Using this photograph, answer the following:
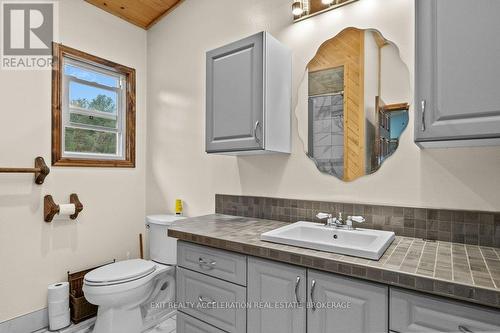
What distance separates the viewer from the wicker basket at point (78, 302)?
2.13m

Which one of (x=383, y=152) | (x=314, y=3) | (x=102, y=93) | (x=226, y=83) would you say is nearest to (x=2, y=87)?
(x=102, y=93)

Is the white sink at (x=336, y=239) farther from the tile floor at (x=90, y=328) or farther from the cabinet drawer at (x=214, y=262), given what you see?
the tile floor at (x=90, y=328)

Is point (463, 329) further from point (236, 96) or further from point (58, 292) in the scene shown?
point (58, 292)

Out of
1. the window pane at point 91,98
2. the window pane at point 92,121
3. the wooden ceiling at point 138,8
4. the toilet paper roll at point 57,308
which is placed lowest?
the toilet paper roll at point 57,308

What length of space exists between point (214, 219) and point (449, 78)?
1524mm

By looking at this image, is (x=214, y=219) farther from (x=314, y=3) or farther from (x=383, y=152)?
(x=314, y=3)

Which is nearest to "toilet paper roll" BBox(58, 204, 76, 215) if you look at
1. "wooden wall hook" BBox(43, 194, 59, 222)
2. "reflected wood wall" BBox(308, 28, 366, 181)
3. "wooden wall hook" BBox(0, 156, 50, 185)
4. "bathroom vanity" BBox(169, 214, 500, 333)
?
"wooden wall hook" BBox(43, 194, 59, 222)

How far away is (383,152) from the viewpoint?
1.52 meters

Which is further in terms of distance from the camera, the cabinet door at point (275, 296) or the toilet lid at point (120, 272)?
the toilet lid at point (120, 272)

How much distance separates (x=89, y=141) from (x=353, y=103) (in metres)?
2.28

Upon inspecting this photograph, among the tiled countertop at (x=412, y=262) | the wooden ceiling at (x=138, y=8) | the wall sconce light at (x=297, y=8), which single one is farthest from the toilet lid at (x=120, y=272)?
the wooden ceiling at (x=138, y=8)

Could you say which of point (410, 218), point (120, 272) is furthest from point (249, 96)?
point (120, 272)

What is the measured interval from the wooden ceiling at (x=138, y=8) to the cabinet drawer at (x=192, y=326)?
259 centimetres

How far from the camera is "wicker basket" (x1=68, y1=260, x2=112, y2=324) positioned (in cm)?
213
